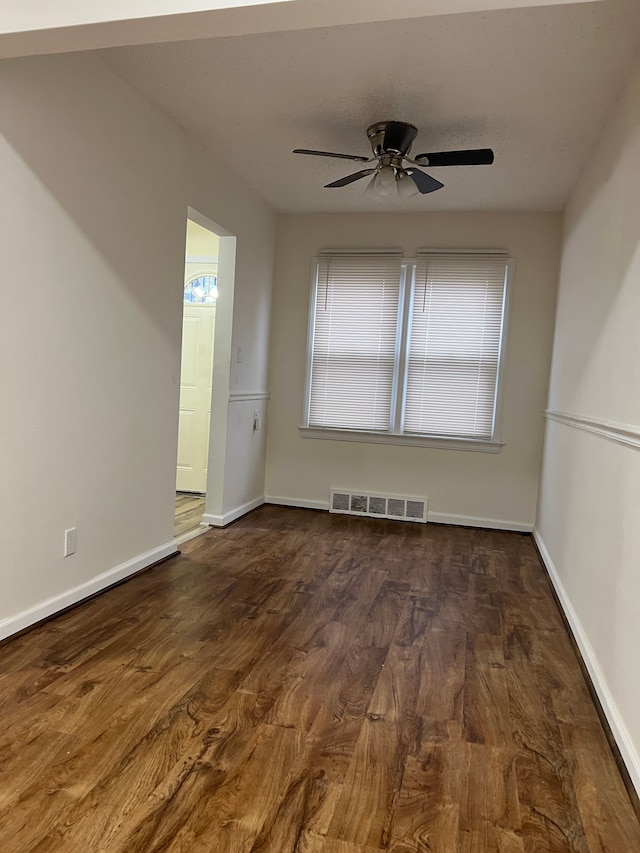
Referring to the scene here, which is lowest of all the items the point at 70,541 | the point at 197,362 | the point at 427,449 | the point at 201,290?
the point at 70,541

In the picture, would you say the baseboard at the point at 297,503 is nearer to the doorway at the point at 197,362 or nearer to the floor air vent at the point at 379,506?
the floor air vent at the point at 379,506

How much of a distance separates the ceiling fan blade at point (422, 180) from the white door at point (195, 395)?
2616mm

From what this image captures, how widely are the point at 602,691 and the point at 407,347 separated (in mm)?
3269

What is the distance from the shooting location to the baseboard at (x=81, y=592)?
2.43 metres

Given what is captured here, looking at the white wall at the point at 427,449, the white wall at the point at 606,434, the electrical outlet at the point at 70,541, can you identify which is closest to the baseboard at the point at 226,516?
the white wall at the point at 427,449

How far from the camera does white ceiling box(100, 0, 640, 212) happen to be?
7.58 feet

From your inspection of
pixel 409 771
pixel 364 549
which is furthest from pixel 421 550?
pixel 409 771

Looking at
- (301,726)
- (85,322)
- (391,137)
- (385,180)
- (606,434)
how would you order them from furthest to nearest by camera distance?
1. (385,180)
2. (391,137)
3. (85,322)
4. (606,434)
5. (301,726)

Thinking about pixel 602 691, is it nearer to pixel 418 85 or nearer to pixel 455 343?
pixel 418 85

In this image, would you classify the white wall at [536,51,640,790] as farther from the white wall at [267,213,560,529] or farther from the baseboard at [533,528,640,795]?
the white wall at [267,213,560,529]

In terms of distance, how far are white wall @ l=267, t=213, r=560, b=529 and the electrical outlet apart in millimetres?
2675

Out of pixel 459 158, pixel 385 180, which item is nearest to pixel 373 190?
pixel 385 180

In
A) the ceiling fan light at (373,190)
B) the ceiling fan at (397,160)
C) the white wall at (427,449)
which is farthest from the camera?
the white wall at (427,449)

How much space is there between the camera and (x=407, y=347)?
16.4 feet
